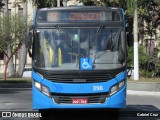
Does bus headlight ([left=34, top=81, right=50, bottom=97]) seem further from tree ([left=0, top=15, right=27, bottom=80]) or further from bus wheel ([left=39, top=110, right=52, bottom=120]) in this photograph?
tree ([left=0, top=15, right=27, bottom=80])

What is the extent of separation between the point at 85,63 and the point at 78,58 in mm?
231

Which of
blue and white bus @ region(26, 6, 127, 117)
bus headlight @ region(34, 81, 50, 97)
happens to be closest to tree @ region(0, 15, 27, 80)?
blue and white bus @ region(26, 6, 127, 117)

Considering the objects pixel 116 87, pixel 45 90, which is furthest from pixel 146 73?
pixel 45 90

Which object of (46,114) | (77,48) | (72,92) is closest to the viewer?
(72,92)

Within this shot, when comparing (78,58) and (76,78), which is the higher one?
(78,58)

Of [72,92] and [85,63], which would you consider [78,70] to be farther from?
[72,92]

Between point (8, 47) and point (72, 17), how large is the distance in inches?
1099

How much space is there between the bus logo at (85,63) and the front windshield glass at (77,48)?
6 centimetres

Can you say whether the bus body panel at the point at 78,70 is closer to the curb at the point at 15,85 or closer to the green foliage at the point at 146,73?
the curb at the point at 15,85

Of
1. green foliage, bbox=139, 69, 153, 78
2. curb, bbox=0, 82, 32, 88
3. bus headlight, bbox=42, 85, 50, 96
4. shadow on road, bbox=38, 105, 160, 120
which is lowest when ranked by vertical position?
curb, bbox=0, 82, 32, 88

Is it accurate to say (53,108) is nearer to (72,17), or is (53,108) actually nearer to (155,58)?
(72,17)

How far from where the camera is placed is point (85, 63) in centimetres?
1225

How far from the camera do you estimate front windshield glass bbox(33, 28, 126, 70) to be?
12.3 meters

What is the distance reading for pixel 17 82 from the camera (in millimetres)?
33000
